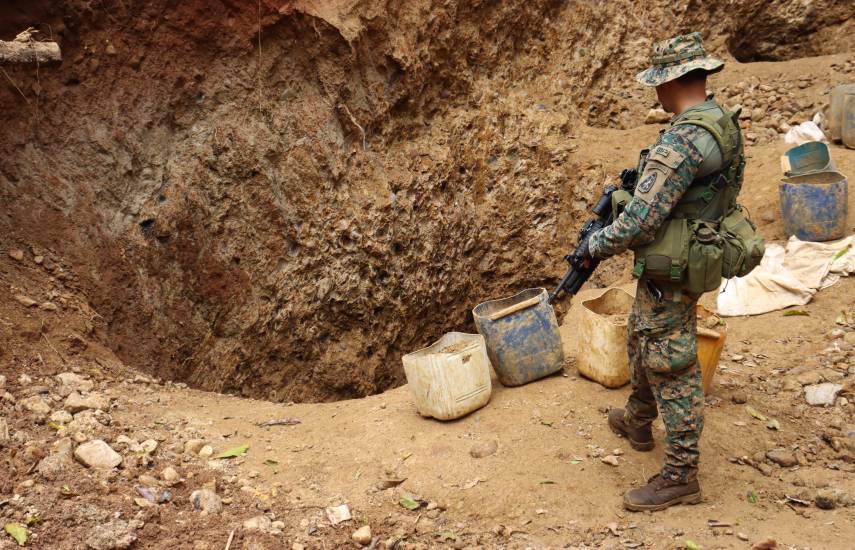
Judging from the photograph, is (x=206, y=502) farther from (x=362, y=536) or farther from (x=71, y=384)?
(x=71, y=384)

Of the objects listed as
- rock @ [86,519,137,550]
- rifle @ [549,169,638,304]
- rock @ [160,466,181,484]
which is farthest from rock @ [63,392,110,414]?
rifle @ [549,169,638,304]

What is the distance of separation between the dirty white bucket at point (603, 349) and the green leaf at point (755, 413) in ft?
2.13

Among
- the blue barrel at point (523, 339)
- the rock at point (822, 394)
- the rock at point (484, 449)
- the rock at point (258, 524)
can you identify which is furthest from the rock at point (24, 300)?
the rock at point (822, 394)

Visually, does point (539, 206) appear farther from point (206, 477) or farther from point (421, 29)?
point (206, 477)

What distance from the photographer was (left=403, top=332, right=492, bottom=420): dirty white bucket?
3.74 meters

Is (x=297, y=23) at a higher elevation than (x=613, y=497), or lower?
higher

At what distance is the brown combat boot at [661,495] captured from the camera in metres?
3.02

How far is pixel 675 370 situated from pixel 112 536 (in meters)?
2.41

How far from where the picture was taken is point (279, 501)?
3.20 m

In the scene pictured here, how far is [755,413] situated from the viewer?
3.75m

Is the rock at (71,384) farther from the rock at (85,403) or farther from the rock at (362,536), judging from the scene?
the rock at (362,536)

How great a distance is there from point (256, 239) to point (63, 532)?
123 inches

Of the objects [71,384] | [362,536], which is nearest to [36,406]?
[71,384]

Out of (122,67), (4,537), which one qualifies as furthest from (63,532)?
(122,67)
